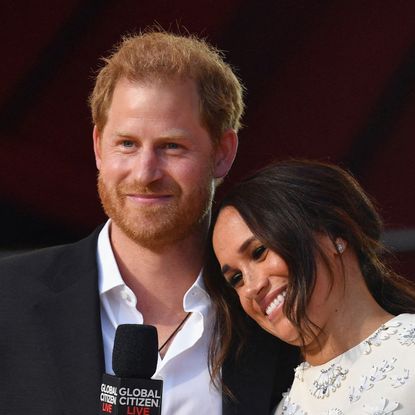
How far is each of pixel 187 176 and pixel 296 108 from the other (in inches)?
75.9

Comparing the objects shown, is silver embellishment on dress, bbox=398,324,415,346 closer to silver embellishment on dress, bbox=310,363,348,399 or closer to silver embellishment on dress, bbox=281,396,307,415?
silver embellishment on dress, bbox=310,363,348,399

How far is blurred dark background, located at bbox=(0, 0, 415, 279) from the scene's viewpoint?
3.93m

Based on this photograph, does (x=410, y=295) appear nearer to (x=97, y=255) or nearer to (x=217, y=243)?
(x=217, y=243)

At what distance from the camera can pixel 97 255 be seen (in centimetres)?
241

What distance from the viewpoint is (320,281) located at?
6.61 feet

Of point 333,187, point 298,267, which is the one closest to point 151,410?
point 298,267

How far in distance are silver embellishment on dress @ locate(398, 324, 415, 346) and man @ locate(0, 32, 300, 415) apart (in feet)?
1.44

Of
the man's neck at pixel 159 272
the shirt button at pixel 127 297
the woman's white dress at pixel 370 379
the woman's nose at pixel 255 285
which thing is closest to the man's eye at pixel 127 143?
the man's neck at pixel 159 272

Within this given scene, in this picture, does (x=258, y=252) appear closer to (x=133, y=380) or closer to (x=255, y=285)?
(x=255, y=285)

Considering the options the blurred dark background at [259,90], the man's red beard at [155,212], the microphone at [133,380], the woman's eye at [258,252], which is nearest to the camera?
the microphone at [133,380]

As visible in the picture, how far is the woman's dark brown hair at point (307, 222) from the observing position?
2006 millimetres

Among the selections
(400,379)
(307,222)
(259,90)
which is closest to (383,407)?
(400,379)

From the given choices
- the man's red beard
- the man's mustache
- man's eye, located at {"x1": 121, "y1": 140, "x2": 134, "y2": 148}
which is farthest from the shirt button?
man's eye, located at {"x1": 121, "y1": 140, "x2": 134, "y2": 148}

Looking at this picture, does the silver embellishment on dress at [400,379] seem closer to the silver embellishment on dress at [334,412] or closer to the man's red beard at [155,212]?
the silver embellishment on dress at [334,412]
